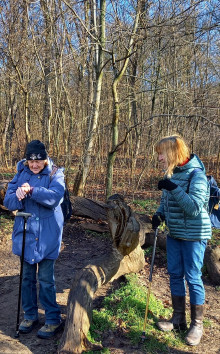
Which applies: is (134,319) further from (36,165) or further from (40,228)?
(36,165)

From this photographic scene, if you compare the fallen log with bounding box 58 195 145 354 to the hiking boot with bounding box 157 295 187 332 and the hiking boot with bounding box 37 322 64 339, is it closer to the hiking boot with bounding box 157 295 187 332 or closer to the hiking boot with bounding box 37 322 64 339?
the hiking boot with bounding box 37 322 64 339

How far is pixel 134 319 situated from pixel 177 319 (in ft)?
1.57

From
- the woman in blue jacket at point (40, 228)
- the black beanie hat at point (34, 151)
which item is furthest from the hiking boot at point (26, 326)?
the black beanie hat at point (34, 151)

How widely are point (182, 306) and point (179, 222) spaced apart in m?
0.96

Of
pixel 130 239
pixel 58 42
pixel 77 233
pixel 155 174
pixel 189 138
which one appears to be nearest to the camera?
pixel 130 239

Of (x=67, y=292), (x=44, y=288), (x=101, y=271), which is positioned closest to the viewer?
(x=44, y=288)

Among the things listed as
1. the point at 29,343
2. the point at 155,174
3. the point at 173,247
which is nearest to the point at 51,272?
the point at 29,343

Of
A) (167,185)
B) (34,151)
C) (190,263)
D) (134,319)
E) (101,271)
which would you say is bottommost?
(134,319)

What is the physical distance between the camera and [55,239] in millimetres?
3355

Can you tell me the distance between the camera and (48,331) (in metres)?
3.34

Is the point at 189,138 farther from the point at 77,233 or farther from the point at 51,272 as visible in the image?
the point at 51,272

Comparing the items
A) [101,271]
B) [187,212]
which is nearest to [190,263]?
[187,212]

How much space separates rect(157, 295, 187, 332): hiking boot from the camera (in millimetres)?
3564

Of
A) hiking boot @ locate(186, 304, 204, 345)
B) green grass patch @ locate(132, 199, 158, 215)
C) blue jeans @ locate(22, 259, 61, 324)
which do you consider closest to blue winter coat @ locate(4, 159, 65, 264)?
blue jeans @ locate(22, 259, 61, 324)
